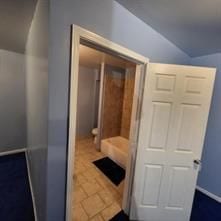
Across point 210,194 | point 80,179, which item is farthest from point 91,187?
point 210,194

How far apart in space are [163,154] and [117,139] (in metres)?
2.27

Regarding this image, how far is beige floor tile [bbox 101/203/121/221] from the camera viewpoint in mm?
1774

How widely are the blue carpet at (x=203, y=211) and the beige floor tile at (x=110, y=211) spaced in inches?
1.8

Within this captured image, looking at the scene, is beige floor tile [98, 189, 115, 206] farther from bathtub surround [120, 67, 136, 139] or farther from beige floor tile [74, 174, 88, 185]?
bathtub surround [120, 67, 136, 139]

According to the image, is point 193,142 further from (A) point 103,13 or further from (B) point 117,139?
(B) point 117,139

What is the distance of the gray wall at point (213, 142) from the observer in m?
2.17

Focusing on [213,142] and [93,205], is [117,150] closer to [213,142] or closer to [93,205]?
[93,205]

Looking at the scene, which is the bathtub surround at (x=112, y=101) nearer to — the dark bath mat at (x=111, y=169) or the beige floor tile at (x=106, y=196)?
the dark bath mat at (x=111, y=169)

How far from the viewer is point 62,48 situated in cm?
91

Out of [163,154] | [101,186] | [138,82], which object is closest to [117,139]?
[101,186]

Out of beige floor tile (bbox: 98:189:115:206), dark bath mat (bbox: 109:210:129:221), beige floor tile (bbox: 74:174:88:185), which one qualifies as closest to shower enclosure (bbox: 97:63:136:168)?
beige floor tile (bbox: 74:174:88:185)

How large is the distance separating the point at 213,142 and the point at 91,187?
2144mm

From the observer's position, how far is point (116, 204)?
197 centimetres

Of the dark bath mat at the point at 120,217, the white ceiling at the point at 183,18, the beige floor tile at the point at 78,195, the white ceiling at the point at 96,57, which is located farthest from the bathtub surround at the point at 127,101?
the dark bath mat at the point at 120,217
